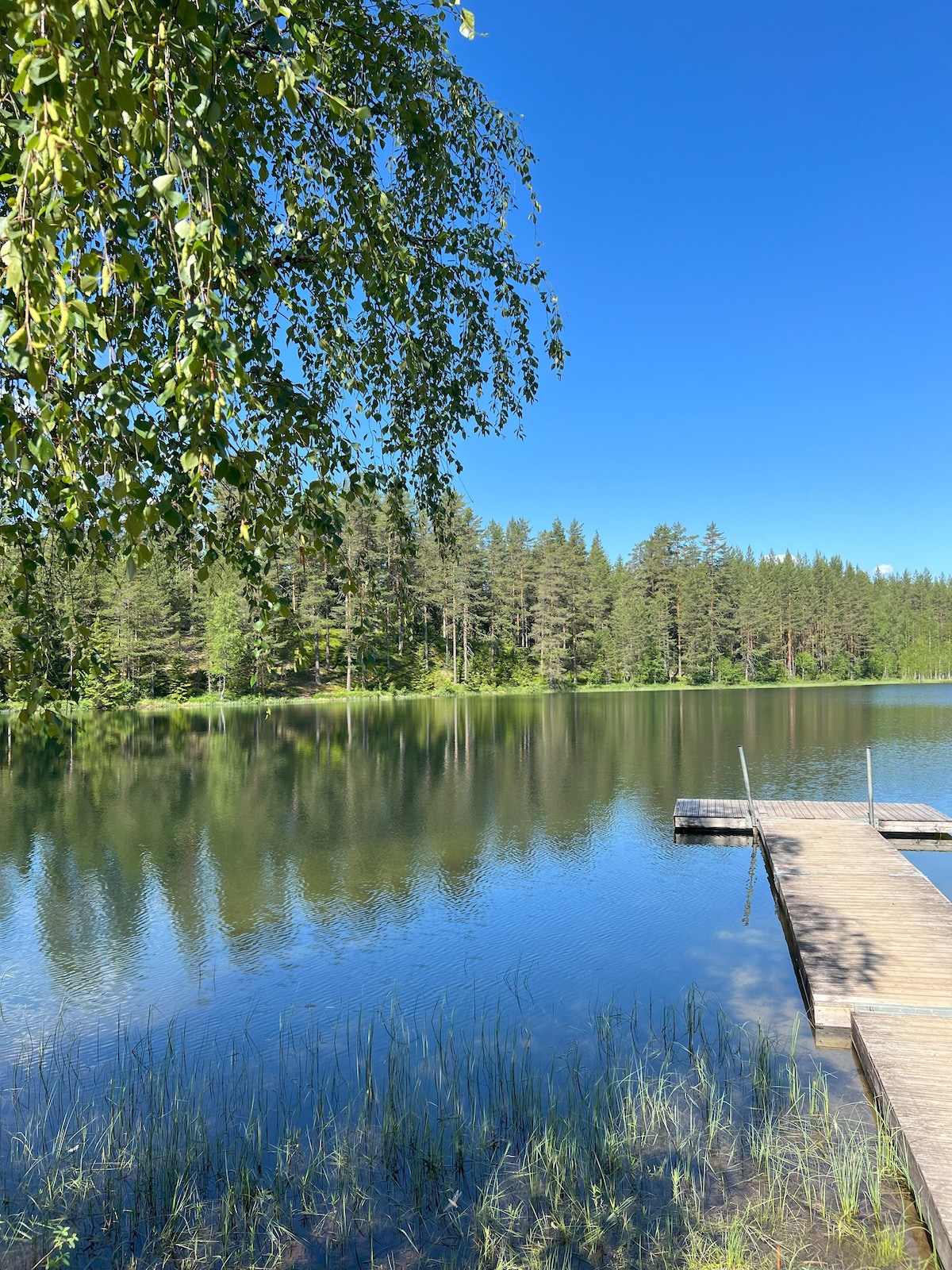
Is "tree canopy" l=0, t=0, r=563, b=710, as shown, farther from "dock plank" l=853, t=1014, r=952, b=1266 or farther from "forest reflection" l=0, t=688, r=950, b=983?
"dock plank" l=853, t=1014, r=952, b=1266

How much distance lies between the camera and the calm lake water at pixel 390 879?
9.32m

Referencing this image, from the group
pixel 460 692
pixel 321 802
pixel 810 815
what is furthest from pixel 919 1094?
pixel 460 692

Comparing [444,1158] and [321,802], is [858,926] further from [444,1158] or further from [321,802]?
[321,802]

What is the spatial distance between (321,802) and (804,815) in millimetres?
11787

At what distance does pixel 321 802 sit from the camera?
21.0m

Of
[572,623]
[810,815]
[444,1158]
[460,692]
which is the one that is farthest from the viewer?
[572,623]

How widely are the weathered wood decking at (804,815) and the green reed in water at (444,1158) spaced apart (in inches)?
400

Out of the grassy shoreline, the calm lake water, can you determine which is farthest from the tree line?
the calm lake water

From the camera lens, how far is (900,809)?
56.9ft

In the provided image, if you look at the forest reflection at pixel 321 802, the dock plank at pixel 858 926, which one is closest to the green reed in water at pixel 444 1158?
the dock plank at pixel 858 926

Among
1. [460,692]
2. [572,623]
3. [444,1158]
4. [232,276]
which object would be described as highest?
[572,623]

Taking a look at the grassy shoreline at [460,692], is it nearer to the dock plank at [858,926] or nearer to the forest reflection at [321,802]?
the forest reflection at [321,802]

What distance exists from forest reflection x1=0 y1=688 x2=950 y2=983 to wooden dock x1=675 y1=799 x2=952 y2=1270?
3993 millimetres

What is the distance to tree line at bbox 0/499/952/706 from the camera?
52.2 meters
